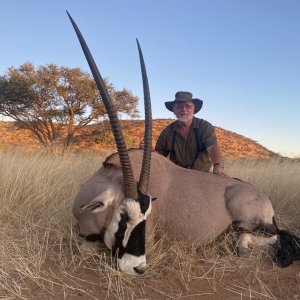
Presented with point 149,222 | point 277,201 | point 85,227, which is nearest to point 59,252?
point 85,227

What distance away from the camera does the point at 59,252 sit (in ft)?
11.1

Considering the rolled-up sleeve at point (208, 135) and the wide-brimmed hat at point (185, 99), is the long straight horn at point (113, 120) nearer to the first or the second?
the rolled-up sleeve at point (208, 135)

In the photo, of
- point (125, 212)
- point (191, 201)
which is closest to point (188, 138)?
point (191, 201)

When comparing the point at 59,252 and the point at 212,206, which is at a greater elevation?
the point at 212,206

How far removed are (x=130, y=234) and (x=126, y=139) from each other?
12.5 metres

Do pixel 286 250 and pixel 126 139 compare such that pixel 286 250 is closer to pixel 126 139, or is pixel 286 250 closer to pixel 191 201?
pixel 191 201

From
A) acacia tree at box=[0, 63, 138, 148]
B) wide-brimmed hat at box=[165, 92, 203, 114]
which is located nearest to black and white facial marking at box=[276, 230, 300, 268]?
wide-brimmed hat at box=[165, 92, 203, 114]

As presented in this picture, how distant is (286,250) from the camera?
3.54 meters

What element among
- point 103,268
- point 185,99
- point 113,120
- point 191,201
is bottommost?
point 103,268

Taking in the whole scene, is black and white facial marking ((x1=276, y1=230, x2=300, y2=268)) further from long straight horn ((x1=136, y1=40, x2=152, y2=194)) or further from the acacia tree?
the acacia tree

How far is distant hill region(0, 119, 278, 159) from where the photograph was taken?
1659 centimetres

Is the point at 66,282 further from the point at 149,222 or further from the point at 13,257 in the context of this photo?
the point at 149,222

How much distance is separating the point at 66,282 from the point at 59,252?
0.60 metres

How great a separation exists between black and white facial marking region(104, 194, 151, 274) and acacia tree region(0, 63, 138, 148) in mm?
13160
